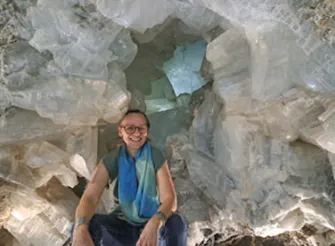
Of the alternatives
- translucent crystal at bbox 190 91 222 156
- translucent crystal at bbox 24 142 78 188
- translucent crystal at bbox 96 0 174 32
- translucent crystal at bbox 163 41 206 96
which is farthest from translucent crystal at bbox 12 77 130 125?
translucent crystal at bbox 163 41 206 96

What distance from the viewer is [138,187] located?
1525 millimetres

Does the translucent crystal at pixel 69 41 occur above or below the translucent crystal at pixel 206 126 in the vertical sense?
above

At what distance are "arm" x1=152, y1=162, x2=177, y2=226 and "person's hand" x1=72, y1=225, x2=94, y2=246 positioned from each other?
19cm

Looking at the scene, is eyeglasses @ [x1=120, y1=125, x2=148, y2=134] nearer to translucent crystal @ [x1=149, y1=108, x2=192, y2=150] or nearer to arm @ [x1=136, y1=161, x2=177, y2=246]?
arm @ [x1=136, y1=161, x2=177, y2=246]

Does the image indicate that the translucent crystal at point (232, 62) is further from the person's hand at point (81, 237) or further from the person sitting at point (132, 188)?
the person's hand at point (81, 237)

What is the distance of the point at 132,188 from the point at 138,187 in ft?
0.06

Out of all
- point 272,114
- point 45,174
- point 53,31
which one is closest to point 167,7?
point 53,31

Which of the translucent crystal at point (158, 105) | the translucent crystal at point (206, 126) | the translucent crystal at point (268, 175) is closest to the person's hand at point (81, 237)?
the translucent crystal at point (268, 175)

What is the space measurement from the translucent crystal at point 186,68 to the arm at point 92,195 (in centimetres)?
121

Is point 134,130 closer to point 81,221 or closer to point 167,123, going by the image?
point 81,221

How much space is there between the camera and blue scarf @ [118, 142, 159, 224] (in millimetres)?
1517

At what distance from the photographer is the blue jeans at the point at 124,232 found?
143 cm

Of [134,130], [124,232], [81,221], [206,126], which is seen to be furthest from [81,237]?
[206,126]

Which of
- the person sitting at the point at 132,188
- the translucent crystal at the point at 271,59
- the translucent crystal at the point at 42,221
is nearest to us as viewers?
the person sitting at the point at 132,188
